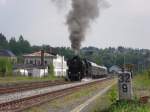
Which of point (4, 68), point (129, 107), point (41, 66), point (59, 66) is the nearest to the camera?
point (129, 107)

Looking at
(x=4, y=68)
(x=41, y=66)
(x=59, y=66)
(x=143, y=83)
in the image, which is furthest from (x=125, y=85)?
(x=59, y=66)

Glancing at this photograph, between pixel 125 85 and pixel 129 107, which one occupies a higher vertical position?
pixel 125 85

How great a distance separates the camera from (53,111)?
2067 centimetres

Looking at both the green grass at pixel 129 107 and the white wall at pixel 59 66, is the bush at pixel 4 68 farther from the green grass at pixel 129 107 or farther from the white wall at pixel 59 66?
the green grass at pixel 129 107

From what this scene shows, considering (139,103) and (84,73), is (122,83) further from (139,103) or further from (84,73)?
(84,73)

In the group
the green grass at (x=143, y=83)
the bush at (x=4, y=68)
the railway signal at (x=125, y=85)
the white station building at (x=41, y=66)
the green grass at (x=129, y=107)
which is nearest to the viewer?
the green grass at (x=129, y=107)

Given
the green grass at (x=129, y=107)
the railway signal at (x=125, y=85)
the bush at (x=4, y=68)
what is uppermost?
the bush at (x=4, y=68)

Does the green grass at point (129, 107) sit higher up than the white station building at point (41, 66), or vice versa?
the white station building at point (41, 66)

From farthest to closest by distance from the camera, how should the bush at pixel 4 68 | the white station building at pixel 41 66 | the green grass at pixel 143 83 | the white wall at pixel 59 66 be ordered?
the white wall at pixel 59 66 → the white station building at pixel 41 66 → the bush at pixel 4 68 → the green grass at pixel 143 83

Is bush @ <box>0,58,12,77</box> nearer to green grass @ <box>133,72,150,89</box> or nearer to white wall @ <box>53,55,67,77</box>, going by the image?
green grass @ <box>133,72,150,89</box>

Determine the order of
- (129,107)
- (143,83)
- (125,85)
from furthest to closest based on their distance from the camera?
(143,83)
(125,85)
(129,107)

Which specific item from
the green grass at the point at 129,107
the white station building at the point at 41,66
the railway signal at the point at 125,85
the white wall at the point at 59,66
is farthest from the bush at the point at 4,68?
the green grass at the point at 129,107

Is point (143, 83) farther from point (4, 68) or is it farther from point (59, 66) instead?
point (59, 66)

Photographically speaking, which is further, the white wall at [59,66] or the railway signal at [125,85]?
the white wall at [59,66]
